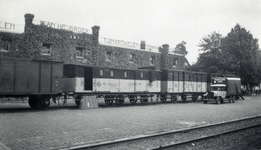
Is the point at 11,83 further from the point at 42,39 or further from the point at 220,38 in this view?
the point at 220,38

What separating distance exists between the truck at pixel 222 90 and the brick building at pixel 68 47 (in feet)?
22.0

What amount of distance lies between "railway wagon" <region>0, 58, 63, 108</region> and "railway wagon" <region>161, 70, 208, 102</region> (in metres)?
12.1

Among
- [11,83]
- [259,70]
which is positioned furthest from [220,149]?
[259,70]

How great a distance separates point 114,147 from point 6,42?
69.4ft

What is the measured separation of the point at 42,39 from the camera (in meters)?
26.2

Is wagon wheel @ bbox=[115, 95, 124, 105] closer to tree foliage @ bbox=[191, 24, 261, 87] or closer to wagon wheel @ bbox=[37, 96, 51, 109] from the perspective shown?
wagon wheel @ bbox=[37, 96, 51, 109]

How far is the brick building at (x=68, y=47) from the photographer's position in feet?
80.0

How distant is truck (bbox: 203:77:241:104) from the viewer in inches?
986

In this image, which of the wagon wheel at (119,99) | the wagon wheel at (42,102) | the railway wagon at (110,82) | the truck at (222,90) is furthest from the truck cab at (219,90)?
the wagon wheel at (42,102)

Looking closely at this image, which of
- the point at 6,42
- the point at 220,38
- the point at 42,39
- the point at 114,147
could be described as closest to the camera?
the point at 114,147

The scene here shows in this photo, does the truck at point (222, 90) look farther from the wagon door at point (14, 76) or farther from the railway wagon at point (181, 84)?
the wagon door at point (14, 76)

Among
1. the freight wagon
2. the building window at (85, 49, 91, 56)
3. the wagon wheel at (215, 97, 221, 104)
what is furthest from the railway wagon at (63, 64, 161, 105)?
the building window at (85, 49, 91, 56)

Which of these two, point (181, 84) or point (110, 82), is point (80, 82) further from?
point (181, 84)

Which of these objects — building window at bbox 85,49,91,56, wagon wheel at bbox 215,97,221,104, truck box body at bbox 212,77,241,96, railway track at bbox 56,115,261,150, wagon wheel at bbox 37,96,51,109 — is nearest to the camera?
railway track at bbox 56,115,261,150
